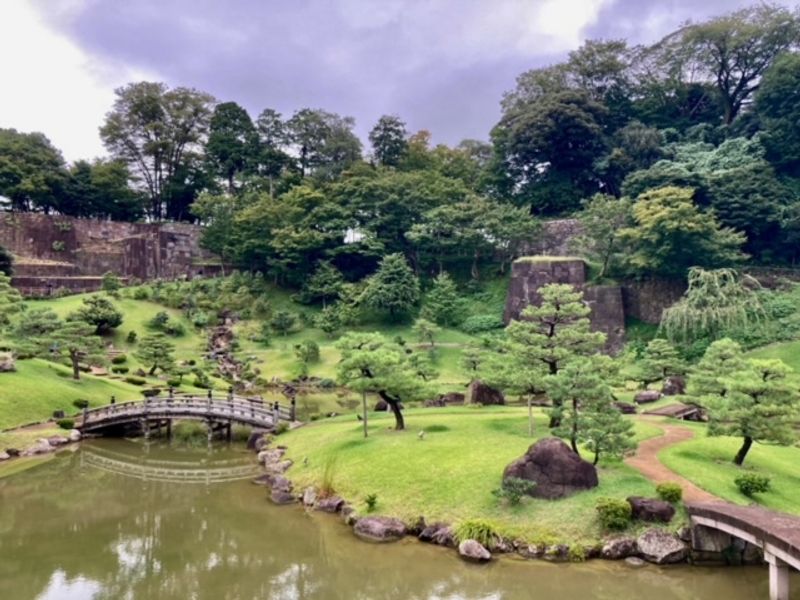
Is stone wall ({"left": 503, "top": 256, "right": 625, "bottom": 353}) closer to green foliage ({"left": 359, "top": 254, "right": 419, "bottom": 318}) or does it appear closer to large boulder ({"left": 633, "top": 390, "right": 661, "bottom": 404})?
green foliage ({"left": 359, "top": 254, "right": 419, "bottom": 318})

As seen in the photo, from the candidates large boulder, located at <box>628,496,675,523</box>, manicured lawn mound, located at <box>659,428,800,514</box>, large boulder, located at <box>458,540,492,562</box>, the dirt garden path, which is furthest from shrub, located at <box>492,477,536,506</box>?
manicured lawn mound, located at <box>659,428,800,514</box>

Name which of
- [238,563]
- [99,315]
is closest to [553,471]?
[238,563]

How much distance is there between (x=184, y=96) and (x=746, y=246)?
5472 cm

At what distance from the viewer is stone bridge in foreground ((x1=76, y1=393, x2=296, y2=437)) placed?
85.9 ft

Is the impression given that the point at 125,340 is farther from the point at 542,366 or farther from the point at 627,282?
the point at 627,282

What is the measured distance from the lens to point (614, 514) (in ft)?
46.0

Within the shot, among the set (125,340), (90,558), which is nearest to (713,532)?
(90,558)

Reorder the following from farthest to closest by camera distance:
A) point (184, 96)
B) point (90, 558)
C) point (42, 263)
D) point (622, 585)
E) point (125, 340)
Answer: point (184, 96) → point (42, 263) → point (125, 340) → point (90, 558) → point (622, 585)

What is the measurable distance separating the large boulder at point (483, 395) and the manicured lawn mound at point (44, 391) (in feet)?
62.9

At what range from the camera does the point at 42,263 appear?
5088 cm

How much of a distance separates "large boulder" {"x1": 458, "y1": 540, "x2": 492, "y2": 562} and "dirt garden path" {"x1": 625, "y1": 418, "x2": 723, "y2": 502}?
5.43 metres

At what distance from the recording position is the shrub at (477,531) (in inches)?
556

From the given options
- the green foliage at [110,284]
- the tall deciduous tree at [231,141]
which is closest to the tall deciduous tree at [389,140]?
the tall deciduous tree at [231,141]

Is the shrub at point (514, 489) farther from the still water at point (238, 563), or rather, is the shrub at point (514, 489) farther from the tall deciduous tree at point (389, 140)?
the tall deciduous tree at point (389, 140)
